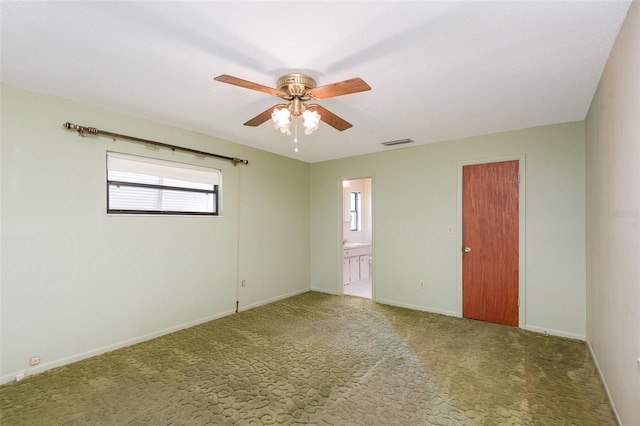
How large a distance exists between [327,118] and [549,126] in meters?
2.93

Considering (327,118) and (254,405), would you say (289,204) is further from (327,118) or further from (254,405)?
(254,405)

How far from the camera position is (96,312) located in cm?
309

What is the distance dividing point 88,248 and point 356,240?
17.9ft

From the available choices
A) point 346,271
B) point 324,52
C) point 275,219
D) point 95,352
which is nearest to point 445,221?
point 346,271

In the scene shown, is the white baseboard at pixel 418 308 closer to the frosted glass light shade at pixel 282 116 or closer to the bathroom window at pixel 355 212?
the bathroom window at pixel 355 212

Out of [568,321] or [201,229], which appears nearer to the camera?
[568,321]

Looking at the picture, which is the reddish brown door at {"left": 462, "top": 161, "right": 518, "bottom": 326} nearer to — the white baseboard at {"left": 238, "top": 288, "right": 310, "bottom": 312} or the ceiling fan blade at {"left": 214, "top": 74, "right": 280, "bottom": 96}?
the white baseboard at {"left": 238, "top": 288, "right": 310, "bottom": 312}

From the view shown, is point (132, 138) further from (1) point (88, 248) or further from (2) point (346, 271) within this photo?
(2) point (346, 271)

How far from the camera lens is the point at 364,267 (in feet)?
22.5

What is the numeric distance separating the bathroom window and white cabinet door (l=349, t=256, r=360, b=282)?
42.9 inches

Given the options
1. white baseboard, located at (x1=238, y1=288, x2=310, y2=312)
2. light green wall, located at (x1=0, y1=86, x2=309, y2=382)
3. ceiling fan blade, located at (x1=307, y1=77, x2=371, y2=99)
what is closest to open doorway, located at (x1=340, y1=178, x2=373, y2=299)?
white baseboard, located at (x1=238, y1=288, x2=310, y2=312)

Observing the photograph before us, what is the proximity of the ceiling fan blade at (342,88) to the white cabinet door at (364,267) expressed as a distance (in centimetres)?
492

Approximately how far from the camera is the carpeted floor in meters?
2.13

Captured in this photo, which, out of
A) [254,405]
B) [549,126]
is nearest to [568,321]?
[549,126]
